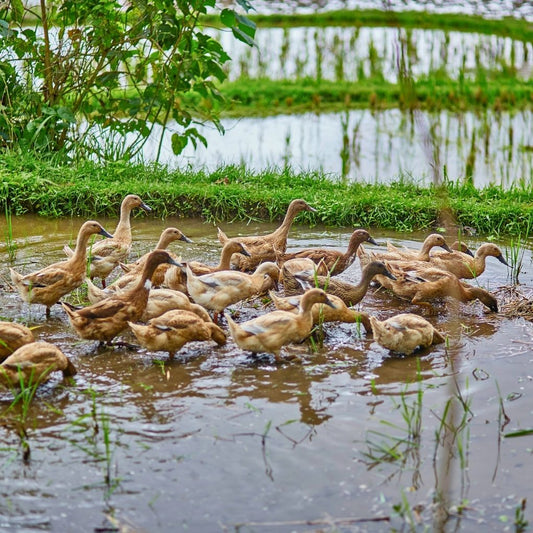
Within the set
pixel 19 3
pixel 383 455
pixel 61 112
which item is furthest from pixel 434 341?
pixel 19 3

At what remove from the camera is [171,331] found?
5328 mm

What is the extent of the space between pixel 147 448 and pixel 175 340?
4.12 ft

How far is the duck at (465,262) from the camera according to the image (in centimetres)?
714

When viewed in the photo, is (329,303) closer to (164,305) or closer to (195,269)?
(164,305)

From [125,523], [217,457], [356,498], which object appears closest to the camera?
[125,523]

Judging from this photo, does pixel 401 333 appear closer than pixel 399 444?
No

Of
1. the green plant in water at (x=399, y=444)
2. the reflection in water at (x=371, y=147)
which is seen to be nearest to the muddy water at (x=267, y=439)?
the green plant in water at (x=399, y=444)

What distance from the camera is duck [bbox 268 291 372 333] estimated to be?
5.93 metres

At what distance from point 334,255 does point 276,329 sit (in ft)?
6.49

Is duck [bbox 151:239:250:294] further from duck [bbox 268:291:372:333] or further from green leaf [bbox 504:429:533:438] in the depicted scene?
green leaf [bbox 504:429:533:438]

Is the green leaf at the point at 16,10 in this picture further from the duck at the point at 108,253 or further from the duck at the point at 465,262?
the duck at the point at 465,262

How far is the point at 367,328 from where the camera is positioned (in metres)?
6.08

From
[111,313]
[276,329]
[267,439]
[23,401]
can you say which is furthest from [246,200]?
[267,439]

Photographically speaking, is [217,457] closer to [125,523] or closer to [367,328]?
[125,523]
